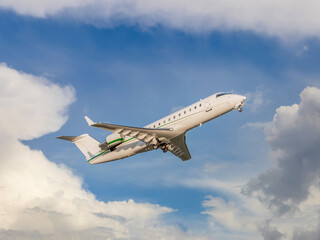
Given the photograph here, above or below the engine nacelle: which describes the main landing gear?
below

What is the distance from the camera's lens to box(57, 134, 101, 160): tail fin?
47.8m

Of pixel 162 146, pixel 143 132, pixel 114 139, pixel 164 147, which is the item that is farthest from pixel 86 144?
pixel 143 132

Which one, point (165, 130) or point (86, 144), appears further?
point (86, 144)

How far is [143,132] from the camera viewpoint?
38688 mm

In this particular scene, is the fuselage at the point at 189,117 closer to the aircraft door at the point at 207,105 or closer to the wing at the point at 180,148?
the aircraft door at the point at 207,105

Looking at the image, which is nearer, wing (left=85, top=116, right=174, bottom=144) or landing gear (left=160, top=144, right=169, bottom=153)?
wing (left=85, top=116, right=174, bottom=144)

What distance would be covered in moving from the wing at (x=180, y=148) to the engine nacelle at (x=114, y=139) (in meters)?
5.74

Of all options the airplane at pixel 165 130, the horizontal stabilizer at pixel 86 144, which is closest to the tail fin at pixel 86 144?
the horizontal stabilizer at pixel 86 144

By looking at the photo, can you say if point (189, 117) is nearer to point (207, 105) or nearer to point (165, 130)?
point (207, 105)

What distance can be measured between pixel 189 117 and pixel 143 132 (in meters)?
4.94

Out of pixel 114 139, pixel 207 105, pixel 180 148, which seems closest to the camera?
pixel 207 105

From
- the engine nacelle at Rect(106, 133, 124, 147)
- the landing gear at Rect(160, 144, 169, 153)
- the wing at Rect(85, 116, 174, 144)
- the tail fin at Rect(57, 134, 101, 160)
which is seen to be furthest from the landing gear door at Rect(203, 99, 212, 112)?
the tail fin at Rect(57, 134, 101, 160)

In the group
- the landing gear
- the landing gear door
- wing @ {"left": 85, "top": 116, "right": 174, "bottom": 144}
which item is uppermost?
the landing gear door

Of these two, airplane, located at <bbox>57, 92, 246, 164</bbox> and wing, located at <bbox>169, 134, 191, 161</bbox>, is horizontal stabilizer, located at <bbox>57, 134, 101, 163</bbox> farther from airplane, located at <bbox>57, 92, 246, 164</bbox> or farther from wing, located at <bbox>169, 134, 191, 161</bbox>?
wing, located at <bbox>169, 134, 191, 161</bbox>
